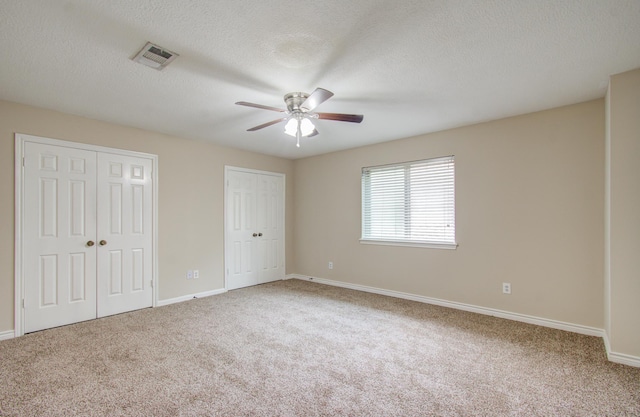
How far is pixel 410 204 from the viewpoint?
438 cm

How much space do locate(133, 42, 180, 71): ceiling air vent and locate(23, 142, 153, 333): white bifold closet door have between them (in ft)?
6.43

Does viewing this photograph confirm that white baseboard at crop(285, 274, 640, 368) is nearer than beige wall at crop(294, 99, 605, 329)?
Yes

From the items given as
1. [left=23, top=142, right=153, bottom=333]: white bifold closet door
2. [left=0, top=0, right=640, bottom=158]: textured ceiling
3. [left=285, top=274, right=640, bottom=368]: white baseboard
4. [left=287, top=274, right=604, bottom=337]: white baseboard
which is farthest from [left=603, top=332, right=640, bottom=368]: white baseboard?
[left=23, top=142, right=153, bottom=333]: white bifold closet door

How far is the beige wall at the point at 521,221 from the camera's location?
3.02 metres

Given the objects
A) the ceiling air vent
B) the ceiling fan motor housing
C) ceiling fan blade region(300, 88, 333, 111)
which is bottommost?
ceiling fan blade region(300, 88, 333, 111)

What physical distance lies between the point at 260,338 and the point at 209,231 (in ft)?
7.36

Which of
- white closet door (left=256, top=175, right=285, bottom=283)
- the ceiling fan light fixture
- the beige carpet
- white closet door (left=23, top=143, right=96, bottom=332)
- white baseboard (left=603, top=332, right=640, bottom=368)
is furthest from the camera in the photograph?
white closet door (left=256, top=175, right=285, bottom=283)

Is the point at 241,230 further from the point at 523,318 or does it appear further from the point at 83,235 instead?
the point at 523,318

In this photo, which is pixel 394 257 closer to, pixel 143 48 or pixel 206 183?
pixel 206 183

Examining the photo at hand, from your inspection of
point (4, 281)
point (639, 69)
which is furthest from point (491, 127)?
point (4, 281)

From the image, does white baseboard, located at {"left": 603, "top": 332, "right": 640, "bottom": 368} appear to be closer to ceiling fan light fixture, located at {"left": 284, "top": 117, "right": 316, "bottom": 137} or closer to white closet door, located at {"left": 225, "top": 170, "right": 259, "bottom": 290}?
ceiling fan light fixture, located at {"left": 284, "top": 117, "right": 316, "bottom": 137}

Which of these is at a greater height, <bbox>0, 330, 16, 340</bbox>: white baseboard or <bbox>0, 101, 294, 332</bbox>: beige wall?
<bbox>0, 101, 294, 332</bbox>: beige wall

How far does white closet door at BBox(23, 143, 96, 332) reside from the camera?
3127 millimetres

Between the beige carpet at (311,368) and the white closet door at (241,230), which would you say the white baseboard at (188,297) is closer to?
the white closet door at (241,230)
